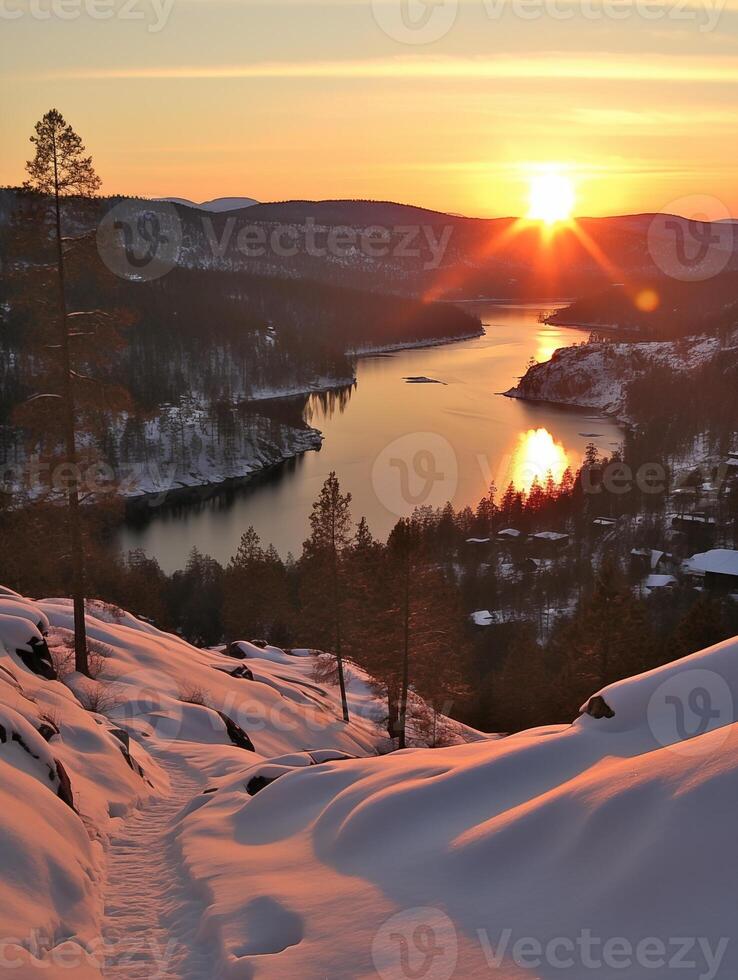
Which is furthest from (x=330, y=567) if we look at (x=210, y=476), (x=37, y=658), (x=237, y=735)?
(x=210, y=476)

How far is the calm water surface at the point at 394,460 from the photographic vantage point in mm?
83438

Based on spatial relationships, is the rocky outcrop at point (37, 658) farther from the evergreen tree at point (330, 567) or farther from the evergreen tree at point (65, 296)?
the evergreen tree at point (330, 567)

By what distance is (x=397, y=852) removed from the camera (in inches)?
326

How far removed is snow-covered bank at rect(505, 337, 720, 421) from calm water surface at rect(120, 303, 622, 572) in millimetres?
6362

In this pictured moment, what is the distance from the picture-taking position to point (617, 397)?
181250mm

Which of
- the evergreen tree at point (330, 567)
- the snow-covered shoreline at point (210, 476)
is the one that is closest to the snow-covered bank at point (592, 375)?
the snow-covered shoreline at point (210, 476)

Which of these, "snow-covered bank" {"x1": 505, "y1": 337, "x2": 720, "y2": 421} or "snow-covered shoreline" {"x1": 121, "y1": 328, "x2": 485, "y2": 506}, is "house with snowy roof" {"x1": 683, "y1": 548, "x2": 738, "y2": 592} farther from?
"snow-covered bank" {"x1": 505, "y1": 337, "x2": 720, "y2": 421}

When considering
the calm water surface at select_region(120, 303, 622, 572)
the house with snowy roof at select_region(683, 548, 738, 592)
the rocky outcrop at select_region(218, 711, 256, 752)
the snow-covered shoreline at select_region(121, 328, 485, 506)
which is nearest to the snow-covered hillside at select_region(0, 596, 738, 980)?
the rocky outcrop at select_region(218, 711, 256, 752)

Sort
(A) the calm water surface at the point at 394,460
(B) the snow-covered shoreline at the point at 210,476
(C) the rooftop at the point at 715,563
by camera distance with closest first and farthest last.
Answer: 1. (C) the rooftop at the point at 715,563
2. (A) the calm water surface at the point at 394,460
3. (B) the snow-covered shoreline at the point at 210,476

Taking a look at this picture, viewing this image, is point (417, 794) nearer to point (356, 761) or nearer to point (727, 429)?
point (356, 761)

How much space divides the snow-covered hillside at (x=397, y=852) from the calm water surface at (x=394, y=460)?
63.3 meters

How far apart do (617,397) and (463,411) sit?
62.8 m

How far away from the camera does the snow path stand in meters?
7.02

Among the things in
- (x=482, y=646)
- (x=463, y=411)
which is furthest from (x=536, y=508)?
(x=463, y=411)
